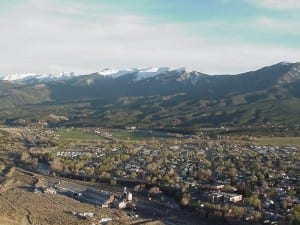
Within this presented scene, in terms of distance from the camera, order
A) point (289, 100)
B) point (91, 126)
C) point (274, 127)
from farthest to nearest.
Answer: point (289, 100) → point (91, 126) → point (274, 127)

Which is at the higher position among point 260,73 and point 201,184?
point 260,73

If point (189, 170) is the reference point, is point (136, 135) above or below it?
above

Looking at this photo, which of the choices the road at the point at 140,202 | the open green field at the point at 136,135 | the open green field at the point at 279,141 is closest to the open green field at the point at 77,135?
the open green field at the point at 136,135

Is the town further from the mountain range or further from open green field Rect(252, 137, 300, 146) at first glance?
the mountain range

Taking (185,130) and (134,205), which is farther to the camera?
(185,130)

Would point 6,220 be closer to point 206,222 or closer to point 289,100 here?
point 206,222

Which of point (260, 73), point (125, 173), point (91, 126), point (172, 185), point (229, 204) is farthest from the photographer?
point (260, 73)

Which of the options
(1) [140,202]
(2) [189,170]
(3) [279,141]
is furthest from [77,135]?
(1) [140,202]

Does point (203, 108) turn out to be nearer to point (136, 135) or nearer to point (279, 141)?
point (136, 135)

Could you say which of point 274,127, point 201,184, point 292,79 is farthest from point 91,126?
point 201,184
